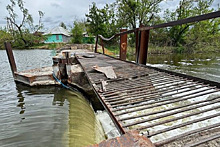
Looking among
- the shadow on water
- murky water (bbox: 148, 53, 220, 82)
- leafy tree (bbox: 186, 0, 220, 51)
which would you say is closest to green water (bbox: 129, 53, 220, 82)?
murky water (bbox: 148, 53, 220, 82)

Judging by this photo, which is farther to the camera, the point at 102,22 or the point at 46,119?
the point at 102,22

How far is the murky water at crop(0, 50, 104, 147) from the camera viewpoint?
8.23 feet

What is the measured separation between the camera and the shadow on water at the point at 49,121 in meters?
2.50

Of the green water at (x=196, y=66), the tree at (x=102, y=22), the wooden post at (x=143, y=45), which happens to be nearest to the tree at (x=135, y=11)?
the tree at (x=102, y=22)

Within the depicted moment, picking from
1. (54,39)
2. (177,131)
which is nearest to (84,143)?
(177,131)

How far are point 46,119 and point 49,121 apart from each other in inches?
5.3

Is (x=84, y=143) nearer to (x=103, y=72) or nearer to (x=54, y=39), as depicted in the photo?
(x=103, y=72)

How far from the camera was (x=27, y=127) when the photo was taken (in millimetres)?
2918

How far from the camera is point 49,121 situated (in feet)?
10.2

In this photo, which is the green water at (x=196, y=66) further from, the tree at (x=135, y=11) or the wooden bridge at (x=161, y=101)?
the tree at (x=135, y=11)

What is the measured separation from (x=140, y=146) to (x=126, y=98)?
114cm

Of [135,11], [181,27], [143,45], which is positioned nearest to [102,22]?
[135,11]

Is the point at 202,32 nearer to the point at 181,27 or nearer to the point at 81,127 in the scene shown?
the point at 181,27

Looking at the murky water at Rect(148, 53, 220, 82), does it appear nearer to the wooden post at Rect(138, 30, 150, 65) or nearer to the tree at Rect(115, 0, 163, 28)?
the wooden post at Rect(138, 30, 150, 65)
